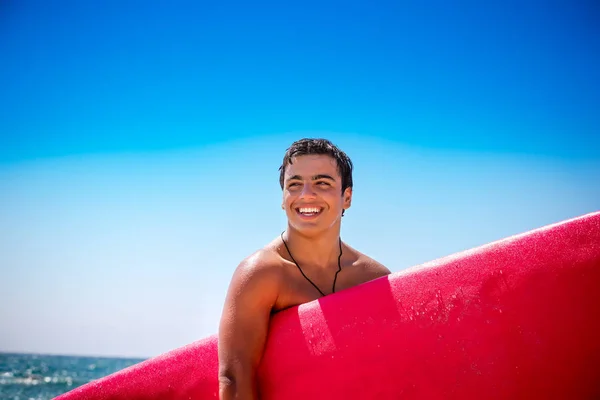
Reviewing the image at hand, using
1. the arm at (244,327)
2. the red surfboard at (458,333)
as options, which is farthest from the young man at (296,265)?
the red surfboard at (458,333)

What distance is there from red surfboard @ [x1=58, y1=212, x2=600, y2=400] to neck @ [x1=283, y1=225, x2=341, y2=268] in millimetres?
250

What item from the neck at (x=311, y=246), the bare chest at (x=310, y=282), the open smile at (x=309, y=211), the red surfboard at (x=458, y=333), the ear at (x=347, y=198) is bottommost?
the red surfboard at (x=458, y=333)

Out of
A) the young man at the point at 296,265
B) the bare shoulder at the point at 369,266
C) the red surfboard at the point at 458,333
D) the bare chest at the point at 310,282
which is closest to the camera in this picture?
the red surfboard at the point at 458,333

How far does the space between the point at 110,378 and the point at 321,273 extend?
1.03m

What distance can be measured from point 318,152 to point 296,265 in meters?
0.51

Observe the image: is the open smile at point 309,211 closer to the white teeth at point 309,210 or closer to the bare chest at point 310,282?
the white teeth at point 309,210

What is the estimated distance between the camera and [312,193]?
1989 millimetres

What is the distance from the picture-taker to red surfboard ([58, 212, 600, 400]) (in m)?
1.60

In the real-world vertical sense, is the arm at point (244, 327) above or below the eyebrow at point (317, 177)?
below

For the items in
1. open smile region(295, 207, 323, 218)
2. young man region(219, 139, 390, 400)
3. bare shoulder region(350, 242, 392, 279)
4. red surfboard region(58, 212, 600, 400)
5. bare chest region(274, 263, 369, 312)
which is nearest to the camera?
red surfboard region(58, 212, 600, 400)

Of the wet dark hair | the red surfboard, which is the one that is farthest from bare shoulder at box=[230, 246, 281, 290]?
the wet dark hair

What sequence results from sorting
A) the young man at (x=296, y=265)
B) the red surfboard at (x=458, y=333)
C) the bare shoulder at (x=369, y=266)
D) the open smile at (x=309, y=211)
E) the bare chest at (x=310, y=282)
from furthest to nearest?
the bare shoulder at (x=369, y=266) < the open smile at (x=309, y=211) < the bare chest at (x=310, y=282) < the young man at (x=296, y=265) < the red surfboard at (x=458, y=333)

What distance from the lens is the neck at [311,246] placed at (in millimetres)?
2053

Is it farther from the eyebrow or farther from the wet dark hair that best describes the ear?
the eyebrow
